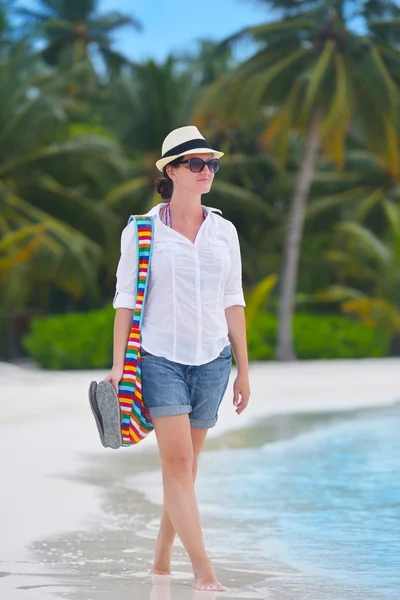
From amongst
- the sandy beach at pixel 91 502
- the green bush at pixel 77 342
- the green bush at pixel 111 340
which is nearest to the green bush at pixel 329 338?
the green bush at pixel 111 340

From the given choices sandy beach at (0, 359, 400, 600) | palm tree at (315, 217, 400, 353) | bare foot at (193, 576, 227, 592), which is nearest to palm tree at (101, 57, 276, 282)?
palm tree at (315, 217, 400, 353)

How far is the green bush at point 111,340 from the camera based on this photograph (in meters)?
21.0

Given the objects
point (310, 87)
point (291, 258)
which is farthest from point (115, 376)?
point (291, 258)

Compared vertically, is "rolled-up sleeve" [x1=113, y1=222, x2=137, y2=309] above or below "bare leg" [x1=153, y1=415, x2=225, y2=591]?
above

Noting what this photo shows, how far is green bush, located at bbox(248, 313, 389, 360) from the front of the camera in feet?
77.3

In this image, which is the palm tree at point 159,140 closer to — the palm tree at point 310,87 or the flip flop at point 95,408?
the palm tree at point 310,87

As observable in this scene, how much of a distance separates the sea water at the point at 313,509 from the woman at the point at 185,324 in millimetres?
665

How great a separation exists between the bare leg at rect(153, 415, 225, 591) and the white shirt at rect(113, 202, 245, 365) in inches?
9.1

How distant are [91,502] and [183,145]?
303 centimetres

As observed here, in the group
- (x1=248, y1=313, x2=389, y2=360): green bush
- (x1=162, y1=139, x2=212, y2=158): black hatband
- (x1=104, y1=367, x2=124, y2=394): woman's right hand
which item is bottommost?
(x1=248, y1=313, x2=389, y2=360): green bush

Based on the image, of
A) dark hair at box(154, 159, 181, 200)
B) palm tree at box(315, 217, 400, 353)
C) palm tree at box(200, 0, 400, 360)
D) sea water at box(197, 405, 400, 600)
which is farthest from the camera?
palm tree at box(315, 217, 400, 353)

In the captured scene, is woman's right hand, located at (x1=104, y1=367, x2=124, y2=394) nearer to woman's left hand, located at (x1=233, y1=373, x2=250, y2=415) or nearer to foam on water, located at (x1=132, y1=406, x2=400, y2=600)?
woman's left hand, located at (x1=233, y1=373, x2=250, y2=415)

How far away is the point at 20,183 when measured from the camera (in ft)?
83.0

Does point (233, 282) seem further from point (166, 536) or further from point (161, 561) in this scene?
Answer: point (161, 561)
